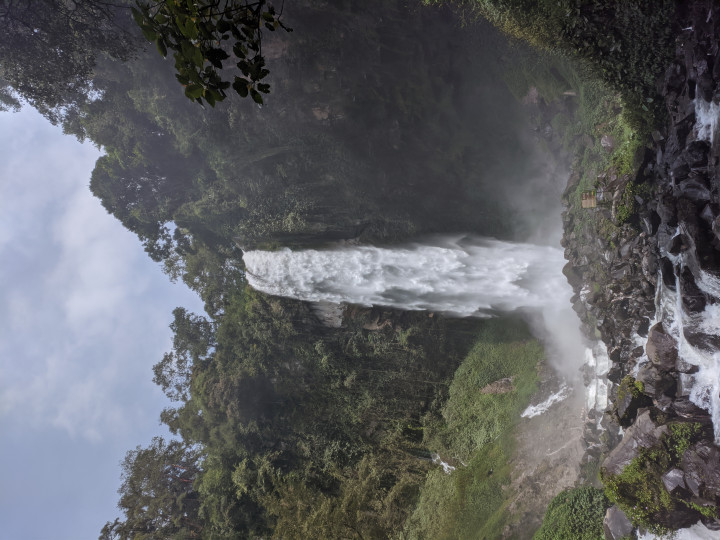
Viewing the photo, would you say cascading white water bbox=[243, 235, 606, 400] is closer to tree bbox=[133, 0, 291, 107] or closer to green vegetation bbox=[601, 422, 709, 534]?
green vegetation bbox=[601, 422, 709, 534]

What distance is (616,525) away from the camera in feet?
34.0

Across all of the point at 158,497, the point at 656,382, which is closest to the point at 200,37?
the point at 656,382

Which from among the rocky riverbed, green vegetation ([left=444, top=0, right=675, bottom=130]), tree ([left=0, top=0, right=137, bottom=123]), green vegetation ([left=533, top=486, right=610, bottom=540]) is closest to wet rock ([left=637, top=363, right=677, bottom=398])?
the rocky riverbed

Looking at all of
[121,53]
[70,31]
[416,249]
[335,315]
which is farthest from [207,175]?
[416,249]

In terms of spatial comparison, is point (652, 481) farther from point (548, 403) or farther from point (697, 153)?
point (548, 403)

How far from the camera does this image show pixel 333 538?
14.2 meters

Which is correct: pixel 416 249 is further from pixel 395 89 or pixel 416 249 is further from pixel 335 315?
pixel 395 89

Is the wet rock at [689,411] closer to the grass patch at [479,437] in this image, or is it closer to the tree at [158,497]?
the grass patch at [479,437]

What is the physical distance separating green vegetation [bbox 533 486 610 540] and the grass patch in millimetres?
1805

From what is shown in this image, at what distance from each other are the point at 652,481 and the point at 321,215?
13.3m

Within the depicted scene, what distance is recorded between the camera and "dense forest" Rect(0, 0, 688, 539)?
15.5 metres

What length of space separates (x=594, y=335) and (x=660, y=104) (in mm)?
7517

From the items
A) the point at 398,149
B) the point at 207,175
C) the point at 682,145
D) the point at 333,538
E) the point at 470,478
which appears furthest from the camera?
the point at 207,175

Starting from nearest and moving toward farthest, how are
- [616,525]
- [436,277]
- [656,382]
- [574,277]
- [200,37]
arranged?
[200,37]
[656,382]
[616,525]
[574,277]
[436,277]
